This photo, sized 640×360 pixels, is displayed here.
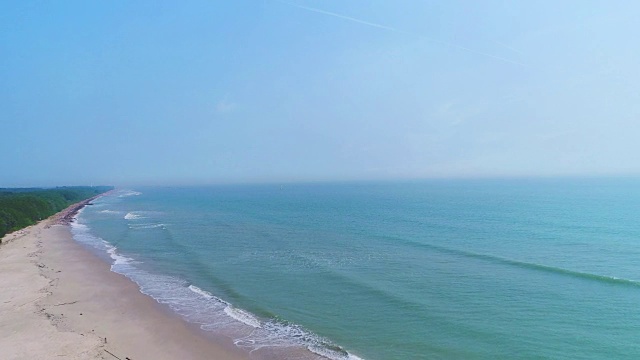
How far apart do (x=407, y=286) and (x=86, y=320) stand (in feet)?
61.1

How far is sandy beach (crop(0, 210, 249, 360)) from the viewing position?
1706cm

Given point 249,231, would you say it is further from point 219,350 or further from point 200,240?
point 219,350

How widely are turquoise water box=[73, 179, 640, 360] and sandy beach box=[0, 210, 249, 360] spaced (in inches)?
52.3

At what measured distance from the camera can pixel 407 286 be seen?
26.9 metres

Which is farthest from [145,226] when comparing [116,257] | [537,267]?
[537,267]

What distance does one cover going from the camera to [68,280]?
1144 inches

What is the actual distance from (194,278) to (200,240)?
1778 cm

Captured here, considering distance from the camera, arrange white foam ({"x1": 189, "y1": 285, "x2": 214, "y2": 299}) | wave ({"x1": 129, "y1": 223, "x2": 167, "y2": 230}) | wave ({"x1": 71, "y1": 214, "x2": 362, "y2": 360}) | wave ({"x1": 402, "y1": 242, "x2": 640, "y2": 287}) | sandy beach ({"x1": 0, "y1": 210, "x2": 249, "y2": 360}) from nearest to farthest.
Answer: sandy beach ({"x1": 0, "y1": 210, "x2": 249, "y2": 360}), wave ({"x1": 71, "y1": 214, "x2": 362, "y2": 360}), white foam ({"x1": 189, "y1": 285, "x2": 214, "y2": 299}), wave ({"x1": 402, "y1": 242, "x2": 640, "y2": 287}), wave ({"x1": 129, "y1": 223, "x2": 167, "y2": 230})

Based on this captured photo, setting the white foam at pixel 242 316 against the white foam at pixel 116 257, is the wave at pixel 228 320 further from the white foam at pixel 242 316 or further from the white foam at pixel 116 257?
the white foam at pixel 116 257

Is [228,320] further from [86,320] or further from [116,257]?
[116,257]

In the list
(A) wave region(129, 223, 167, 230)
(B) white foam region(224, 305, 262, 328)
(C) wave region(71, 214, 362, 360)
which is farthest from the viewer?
(A) wave region(129, 223, 167, 230)

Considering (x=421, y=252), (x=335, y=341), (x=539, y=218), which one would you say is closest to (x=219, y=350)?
(x=335, y=341)

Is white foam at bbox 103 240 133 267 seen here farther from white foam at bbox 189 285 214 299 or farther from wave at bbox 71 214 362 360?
white foam at bbox 189 285 214 299

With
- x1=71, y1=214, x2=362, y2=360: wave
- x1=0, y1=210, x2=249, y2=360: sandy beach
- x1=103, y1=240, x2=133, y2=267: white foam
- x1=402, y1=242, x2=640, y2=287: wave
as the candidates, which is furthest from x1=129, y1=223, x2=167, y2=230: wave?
x1=402, y1=242, x2=640, y2=287: wave
